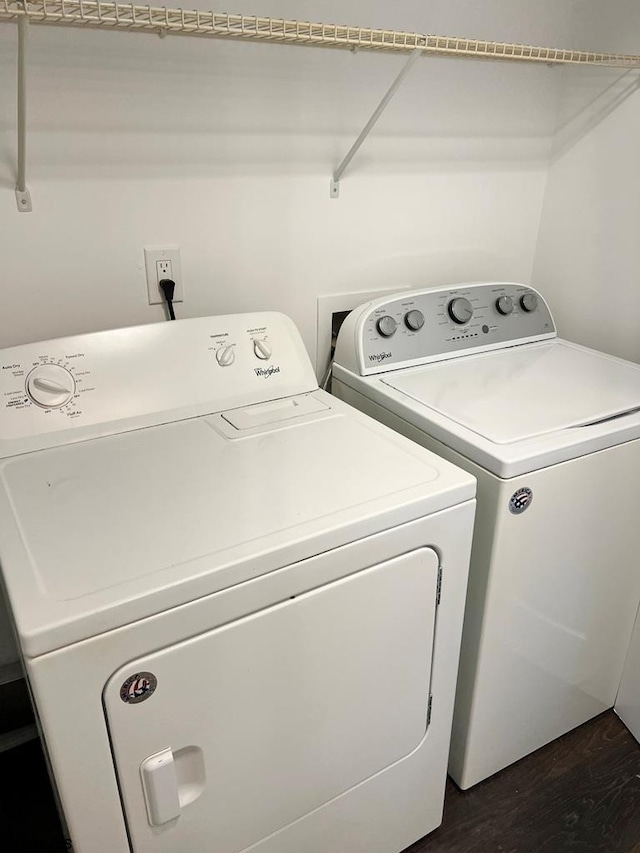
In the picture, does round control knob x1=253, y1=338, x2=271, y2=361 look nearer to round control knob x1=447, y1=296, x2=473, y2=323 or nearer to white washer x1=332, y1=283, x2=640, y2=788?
white washer x1=332, y1=283, x2=640, y2=788

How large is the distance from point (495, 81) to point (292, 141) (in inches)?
24.8

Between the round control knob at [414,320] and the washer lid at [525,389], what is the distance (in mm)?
109

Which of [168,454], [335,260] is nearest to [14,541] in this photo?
[168,454]

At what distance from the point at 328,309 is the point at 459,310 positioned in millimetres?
339

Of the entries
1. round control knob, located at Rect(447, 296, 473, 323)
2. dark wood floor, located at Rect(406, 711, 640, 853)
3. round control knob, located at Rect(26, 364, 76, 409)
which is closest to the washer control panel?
round control knob, located at Rect(26, 364, 76, 409)

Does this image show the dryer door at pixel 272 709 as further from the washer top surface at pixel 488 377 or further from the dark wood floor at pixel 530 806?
the dark wood floor at pixel 530 806

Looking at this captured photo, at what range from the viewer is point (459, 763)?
4.88 ft

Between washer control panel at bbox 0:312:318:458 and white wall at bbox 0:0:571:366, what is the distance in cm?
16

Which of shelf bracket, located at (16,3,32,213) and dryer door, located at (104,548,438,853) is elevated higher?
shelf bracket, located at (16,3,32,213)

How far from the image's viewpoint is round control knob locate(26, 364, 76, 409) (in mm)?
1226

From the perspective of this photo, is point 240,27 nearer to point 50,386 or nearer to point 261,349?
point 261,349

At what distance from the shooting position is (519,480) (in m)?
1.18

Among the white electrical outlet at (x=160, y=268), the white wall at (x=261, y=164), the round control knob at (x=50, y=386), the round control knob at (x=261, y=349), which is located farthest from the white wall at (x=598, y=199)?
the round control knob at (x=50, y=386)

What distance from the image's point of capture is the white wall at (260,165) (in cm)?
129
